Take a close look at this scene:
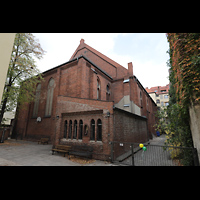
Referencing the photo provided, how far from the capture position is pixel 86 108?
9734mm

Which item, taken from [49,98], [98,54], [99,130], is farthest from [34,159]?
[98,54]

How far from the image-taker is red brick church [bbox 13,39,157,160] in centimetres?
891

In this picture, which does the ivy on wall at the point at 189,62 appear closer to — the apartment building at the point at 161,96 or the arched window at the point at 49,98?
the arched window at the point at 49,98

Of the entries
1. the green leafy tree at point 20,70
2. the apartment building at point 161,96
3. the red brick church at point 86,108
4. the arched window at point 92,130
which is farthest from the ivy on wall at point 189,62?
the apartment building at point 161,96

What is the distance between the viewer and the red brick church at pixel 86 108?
351 inches

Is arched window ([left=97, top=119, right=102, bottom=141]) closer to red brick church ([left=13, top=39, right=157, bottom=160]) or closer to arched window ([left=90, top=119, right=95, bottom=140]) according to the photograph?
red brick church ([left=13, top=39, right=157, bottom=160])

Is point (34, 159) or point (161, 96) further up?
point (161, 96)

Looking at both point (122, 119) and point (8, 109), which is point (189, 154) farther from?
point (8, 109)

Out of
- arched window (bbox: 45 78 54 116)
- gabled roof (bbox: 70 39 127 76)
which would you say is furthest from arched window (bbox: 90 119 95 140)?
gabled roof (bbox: 70 39 127 76)

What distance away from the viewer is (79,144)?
9484mm

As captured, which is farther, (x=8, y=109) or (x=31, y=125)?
(x=31, y=125)

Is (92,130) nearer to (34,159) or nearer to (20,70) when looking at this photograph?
(34,159)
